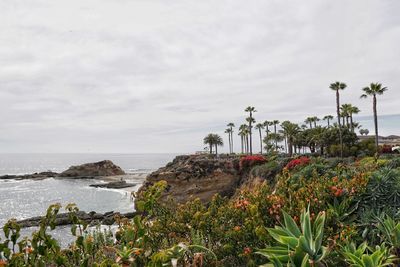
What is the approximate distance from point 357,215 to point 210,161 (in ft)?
115

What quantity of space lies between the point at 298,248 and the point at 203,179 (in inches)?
1481

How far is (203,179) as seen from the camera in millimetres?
41000

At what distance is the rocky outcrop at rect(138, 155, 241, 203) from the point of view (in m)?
38.4

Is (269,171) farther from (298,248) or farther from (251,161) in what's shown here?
(298,248)

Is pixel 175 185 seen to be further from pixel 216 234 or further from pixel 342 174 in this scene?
pixel 216 234

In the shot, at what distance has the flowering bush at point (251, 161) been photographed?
3478 centimetres

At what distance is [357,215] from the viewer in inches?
276

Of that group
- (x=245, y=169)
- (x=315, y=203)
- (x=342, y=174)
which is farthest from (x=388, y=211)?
(x=245, y=169)

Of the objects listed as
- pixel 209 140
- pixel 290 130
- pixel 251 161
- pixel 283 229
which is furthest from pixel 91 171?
pixel 283 229

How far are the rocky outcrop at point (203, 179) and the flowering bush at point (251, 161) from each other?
1.58 meters

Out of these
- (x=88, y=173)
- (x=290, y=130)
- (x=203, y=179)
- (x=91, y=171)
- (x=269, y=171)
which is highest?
(x=290, y=130)

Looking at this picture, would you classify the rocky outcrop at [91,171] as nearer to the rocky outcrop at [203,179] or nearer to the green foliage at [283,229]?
the rocky outcrop at [203,179]

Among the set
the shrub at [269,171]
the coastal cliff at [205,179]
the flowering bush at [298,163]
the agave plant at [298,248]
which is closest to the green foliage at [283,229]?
the agave plant at [298,248]

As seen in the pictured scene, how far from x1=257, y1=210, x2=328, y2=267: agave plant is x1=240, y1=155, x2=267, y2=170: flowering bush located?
30544 mm
